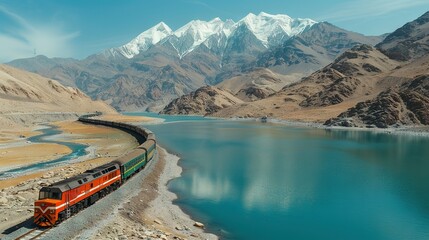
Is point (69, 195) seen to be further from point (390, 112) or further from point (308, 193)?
point (390, 112)

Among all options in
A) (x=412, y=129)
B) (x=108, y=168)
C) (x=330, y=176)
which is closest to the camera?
(x=108, y=168)

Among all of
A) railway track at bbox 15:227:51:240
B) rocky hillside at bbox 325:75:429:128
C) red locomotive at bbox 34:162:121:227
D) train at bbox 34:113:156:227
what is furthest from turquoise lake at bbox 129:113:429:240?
rocky hillside at bbox 325:75:429:128

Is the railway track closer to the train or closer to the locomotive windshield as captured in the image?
the train

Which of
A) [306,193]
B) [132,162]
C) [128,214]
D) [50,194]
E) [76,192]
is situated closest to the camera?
[50,194]

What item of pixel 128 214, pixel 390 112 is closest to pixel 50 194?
pixel 128 214

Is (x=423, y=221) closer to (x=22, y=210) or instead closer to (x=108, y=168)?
(x=108, y=168)

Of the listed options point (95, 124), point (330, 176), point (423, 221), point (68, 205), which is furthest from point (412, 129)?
point (68, 205)
